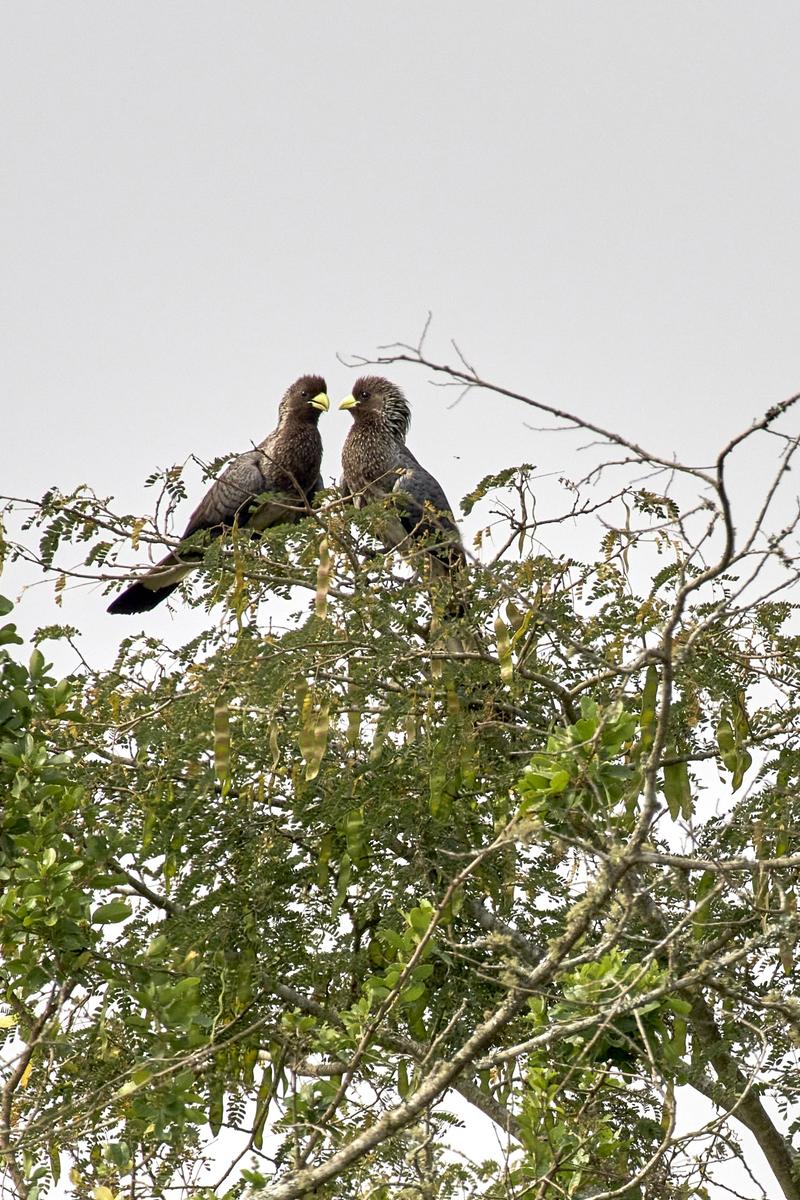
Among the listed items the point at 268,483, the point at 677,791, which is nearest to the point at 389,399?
the point at 268,483

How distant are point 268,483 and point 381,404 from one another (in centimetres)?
121

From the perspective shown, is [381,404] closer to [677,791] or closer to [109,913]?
[677,791]

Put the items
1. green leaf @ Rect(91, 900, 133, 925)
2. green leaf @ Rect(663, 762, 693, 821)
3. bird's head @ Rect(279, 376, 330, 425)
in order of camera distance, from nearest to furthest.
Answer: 1. green leaf @ Rect(91, 900, 133, 925)
2. green leaf @ Rect(663, 762, 693, 821)
3. bird's head @ Rect(279, 376, 330, 425)

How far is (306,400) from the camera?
29.7 ft

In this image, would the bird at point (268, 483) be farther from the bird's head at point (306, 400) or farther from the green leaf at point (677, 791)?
the green leaf at point (677, 791)

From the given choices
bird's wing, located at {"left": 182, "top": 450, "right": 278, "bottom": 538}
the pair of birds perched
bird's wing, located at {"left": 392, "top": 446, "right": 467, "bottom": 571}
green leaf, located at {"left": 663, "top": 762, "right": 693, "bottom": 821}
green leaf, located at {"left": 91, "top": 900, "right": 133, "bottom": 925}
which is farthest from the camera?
bird's wing, located at {"left": 182, "top": 450, "right": 278, "bottom": 538}

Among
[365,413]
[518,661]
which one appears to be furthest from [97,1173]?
[365,413]

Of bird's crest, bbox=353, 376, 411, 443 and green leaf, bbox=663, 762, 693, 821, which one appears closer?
green leaf, bbox=663, 762, 693, 821

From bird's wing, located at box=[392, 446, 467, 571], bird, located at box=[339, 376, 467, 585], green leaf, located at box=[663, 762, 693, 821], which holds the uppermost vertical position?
bird, located at box=[339, 376, 467, 585]

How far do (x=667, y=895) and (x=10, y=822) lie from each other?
2.42 metres

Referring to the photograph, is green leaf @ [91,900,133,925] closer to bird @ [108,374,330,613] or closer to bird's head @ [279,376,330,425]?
bird @ [108,374,330,613]

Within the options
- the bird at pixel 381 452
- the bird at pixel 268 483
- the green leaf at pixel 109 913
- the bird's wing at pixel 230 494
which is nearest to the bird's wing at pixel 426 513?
the bird at pixel 381 452

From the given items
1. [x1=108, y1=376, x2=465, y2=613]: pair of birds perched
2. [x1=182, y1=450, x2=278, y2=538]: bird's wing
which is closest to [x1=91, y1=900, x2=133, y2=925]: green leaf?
[x1=108, y1=376, x2=465, y2=613]: pair of birds perched

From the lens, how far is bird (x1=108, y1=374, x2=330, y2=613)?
7238 millimetres
